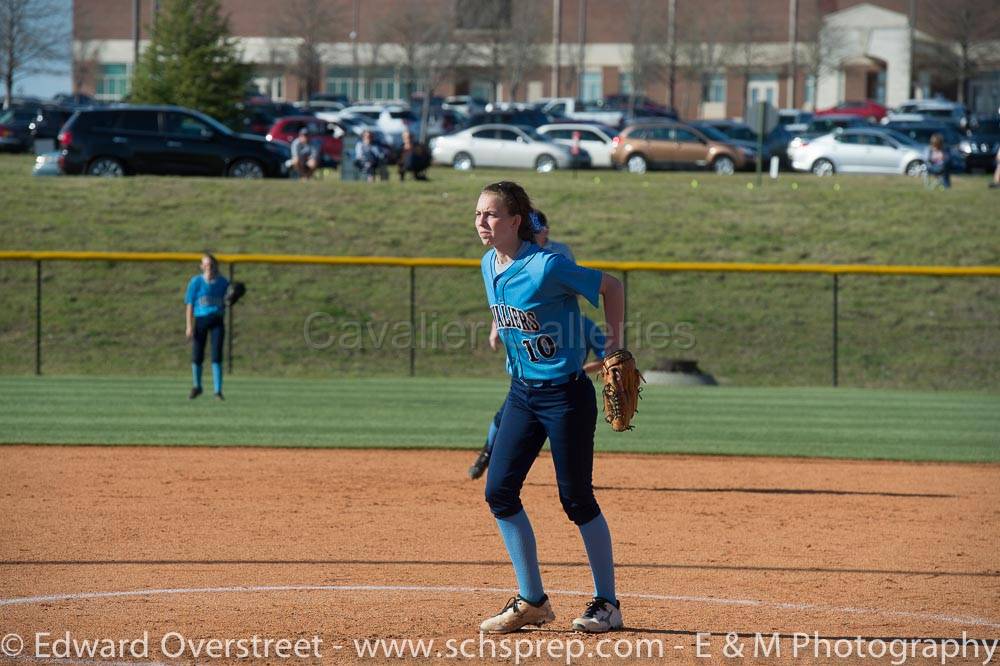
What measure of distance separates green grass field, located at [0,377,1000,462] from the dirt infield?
0.94 m

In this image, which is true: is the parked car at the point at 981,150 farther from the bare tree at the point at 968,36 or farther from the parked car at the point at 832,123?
the bare tree at the point at 968,36

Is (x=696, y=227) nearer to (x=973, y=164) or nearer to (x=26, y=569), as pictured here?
(x=973, y=164)

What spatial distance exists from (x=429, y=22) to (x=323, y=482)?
57.1 m

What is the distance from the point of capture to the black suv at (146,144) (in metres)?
29.0

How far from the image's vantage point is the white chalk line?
21.7 ft

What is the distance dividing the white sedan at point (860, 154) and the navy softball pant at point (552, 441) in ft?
105

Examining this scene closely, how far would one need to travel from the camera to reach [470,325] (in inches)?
886

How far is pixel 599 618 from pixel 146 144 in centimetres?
2504

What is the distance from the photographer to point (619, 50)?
77562mm

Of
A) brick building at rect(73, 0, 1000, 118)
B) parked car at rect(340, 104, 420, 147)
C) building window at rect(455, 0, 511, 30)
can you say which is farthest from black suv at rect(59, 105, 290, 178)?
building window at rect(455, 0, 511, 30)

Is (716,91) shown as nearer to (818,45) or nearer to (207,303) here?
(818,45)

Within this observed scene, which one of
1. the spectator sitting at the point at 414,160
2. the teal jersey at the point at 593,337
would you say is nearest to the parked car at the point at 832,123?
the spectator sitting at the point at 414,160

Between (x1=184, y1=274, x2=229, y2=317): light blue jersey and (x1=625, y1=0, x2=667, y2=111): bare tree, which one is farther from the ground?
(x1=625, y1=0, x2=667, y2=111): bare tree

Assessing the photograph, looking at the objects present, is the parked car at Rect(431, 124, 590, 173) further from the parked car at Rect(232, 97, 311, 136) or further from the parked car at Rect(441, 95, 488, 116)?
the parked car at Rect(441, 95, 488, 116)
